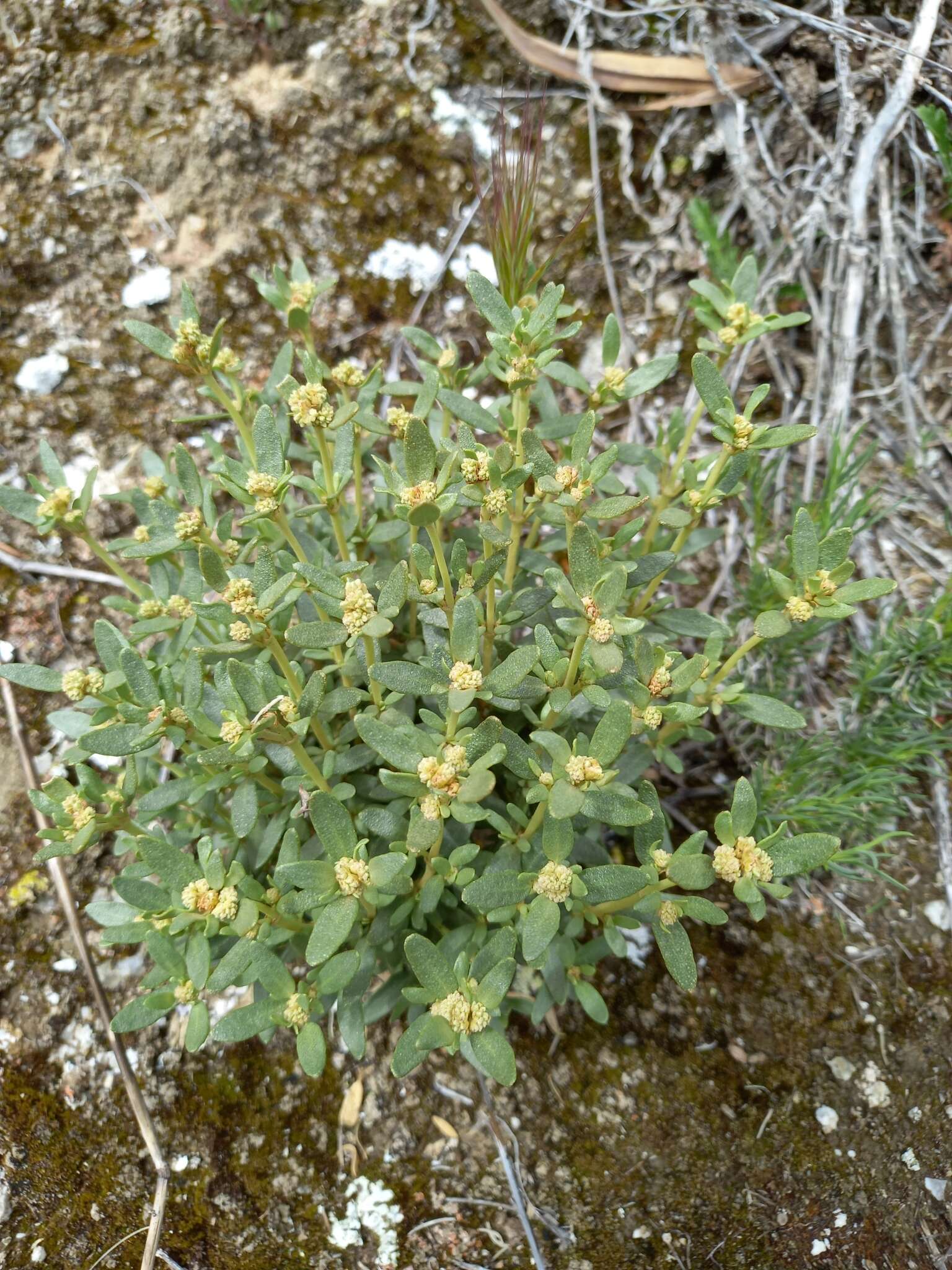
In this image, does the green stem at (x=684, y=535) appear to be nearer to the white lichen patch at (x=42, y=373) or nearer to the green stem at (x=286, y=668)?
the green stem at (x=286, y=668)

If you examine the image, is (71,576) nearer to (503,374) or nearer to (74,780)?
(74,780)

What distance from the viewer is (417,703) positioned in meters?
2.13

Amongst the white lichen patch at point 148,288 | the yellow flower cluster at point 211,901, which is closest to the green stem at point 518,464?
the yellow flower cluster at point 211,901

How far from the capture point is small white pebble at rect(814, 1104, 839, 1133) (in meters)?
2.07

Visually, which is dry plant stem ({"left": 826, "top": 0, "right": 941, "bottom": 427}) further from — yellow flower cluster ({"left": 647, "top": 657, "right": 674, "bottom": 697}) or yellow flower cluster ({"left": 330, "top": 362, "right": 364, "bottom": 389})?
yellow flower cluster ({"left": 330, "top": 362, "right": 364, "bottom": 389})

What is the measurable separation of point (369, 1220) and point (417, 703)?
3.92ft

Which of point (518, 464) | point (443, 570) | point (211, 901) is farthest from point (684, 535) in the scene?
point (211, 901)

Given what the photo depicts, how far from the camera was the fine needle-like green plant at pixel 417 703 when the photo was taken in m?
1.61

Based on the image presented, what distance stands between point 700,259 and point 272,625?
6.60 ft

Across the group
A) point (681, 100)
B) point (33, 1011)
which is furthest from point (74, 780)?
point (681, 100)

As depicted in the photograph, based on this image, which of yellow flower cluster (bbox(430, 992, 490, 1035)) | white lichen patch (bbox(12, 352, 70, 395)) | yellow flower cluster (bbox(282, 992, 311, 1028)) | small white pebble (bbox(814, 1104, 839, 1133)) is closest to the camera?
yellow flower cluster (bbox(430, 992, 490, 1035))

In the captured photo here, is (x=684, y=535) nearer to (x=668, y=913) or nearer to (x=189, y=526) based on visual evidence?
(x=668, y=913)

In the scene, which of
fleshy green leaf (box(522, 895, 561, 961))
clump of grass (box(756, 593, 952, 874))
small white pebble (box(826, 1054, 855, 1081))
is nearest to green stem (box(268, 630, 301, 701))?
fleshy green leaf (box(522, 895, 561, 961))

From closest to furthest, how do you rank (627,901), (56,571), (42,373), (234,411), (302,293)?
(627,901) → (234,411) → (302,293) → (56,571) → (42,373)
